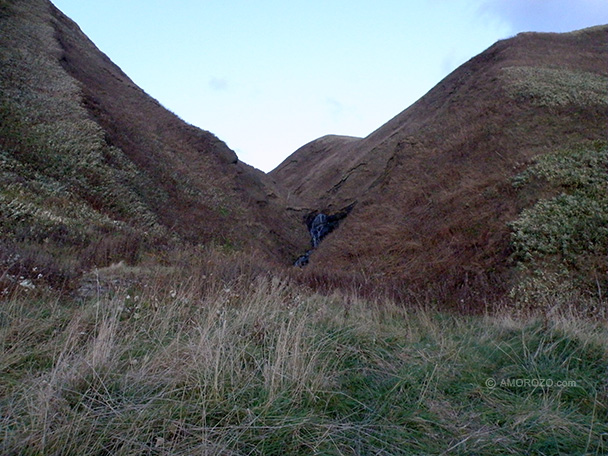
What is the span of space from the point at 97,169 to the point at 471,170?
16.4m

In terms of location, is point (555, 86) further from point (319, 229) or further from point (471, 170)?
point (319, 229)

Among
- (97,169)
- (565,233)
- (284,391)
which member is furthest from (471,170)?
(284,391)

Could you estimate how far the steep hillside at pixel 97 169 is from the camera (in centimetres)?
1234

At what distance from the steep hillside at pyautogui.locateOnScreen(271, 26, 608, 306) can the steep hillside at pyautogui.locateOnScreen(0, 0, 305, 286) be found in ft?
18.2

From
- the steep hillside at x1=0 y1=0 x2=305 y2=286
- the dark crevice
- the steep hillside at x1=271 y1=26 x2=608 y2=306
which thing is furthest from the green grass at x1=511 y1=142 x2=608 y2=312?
the dark crevice

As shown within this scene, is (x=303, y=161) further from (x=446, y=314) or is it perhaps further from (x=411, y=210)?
(x=446, y=314)

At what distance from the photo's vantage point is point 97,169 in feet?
64.4

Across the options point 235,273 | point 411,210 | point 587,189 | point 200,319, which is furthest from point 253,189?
point 200,319

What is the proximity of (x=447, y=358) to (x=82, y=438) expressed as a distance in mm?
3027

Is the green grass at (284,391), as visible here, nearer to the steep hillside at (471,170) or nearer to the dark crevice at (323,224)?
the steep hillside at (471,170)

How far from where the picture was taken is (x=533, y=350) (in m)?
4.53

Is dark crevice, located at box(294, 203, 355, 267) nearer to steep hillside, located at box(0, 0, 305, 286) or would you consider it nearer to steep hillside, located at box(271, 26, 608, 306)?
steep hillside, located at box(271, 26, 608, 306)

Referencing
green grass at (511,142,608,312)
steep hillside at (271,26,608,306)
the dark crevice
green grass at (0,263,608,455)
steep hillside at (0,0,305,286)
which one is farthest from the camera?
the dark crevice

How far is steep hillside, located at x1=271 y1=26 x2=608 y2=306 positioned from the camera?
614 inches
